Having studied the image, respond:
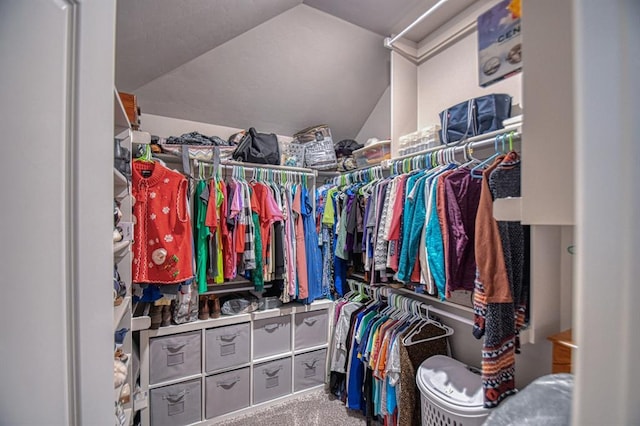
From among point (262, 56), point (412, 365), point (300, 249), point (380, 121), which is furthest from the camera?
point (380, 121)

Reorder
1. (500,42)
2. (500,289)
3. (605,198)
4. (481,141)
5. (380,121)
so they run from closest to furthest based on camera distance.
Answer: (605,198) → (500,42) → (500,289) → (481,141) → (380,121)

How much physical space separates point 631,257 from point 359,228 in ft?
5.57

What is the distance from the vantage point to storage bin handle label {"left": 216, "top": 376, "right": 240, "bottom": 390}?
189 centimetres

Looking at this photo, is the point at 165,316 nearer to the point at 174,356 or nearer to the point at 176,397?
the point at 174,356

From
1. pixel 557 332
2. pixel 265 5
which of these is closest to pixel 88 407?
pixel 557 332

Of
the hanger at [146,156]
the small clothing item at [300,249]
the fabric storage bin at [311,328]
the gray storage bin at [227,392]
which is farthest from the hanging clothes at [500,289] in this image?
the hanger at [146,156]

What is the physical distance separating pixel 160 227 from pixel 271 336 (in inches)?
46.4

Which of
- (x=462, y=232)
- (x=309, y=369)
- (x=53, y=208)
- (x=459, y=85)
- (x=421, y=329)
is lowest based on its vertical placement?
(x=309, y=369)

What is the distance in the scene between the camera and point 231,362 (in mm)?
1927

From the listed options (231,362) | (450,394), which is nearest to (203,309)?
(231,362)

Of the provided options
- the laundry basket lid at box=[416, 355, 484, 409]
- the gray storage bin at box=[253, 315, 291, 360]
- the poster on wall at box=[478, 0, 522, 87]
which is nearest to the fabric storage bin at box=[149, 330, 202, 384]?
the gray storage bin at box=[253, 315, 291, 360]

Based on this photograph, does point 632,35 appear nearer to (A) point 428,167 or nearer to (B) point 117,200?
(A) point 428,167

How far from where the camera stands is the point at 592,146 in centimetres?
26

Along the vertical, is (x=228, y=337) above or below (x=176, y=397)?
above
